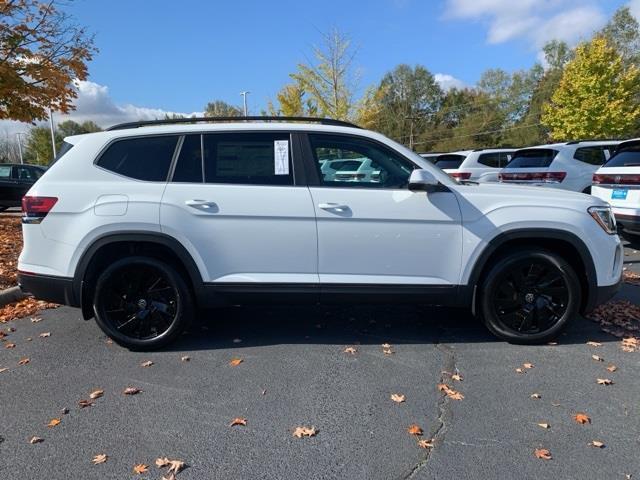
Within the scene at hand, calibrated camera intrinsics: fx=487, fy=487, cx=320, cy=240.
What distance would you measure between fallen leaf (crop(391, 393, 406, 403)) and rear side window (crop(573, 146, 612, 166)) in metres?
9.56

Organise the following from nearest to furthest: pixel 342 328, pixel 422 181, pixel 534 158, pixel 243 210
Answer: pixel 422 181, pixel 243 210, pixel 342 328, pixel 534 158

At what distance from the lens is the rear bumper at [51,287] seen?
4.06m

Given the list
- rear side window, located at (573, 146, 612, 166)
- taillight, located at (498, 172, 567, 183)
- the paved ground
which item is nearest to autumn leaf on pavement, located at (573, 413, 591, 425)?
the paved ground

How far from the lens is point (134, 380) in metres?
3.68

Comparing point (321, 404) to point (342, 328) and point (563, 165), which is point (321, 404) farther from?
point (563, 165)

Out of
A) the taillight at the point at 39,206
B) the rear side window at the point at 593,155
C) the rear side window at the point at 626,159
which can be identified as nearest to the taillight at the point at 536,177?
the rear side window at the point at 593,155

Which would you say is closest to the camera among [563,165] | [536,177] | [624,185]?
[624,185]

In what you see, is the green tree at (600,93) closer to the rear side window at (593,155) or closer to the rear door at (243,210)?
the rear side window at (593,155)

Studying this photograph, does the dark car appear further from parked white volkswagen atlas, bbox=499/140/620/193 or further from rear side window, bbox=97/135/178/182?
parked white volkswagen atlas, bbox=499/140/620/193

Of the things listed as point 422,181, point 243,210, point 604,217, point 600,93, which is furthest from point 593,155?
point 600,93

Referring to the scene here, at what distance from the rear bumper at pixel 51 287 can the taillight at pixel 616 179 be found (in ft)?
25.1

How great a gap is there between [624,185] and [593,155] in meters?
4.02

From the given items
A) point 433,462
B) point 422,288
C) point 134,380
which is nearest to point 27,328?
point 134,380

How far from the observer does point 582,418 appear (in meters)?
3.08
